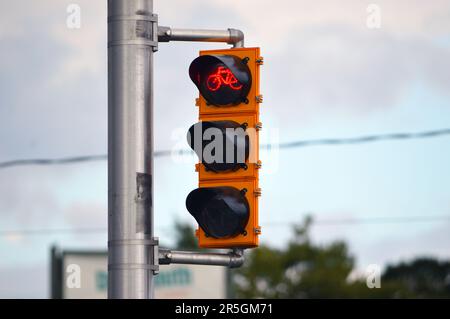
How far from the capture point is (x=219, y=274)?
109 feet

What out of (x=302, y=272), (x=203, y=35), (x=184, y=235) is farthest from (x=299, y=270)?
(x=203, y=35)

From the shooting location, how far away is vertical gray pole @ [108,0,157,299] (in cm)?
1094

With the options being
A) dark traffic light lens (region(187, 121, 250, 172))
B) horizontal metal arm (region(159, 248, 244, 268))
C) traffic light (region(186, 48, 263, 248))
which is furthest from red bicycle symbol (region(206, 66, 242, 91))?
horizontal metal arm (region(159, 248, 244, 268))

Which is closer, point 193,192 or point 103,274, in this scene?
point 193,192

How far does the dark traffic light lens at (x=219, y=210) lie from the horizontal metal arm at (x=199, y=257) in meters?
0.25

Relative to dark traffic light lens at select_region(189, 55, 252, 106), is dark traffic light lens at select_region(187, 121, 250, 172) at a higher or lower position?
lower

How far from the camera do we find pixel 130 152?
11.0m

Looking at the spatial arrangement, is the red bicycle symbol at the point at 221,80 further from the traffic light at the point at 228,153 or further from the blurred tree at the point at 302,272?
the blurred tree at the point at 302,272

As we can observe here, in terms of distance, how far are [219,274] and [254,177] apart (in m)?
22.5

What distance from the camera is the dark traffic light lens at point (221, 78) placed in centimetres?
1113

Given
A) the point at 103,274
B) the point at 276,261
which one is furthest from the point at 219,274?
the point at 276,261

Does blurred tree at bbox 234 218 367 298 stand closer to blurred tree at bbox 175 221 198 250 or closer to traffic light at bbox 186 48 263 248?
blurred tree at bbox 175 221 198 250

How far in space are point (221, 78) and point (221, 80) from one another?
19 millimetres
